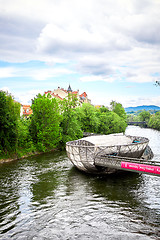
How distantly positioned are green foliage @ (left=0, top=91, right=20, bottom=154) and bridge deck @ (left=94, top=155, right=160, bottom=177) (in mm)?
14324

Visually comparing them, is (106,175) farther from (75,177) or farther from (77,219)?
(77,219)

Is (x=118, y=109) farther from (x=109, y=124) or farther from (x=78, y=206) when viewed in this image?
(x=78, y=206)

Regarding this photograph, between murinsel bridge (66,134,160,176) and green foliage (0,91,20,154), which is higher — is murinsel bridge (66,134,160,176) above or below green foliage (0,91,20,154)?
below

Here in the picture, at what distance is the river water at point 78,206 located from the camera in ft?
34.2

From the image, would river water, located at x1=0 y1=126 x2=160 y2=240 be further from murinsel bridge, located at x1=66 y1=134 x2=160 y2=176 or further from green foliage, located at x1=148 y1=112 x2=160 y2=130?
green foliage, located at x1=148 y1=112 x2=160 y2=130

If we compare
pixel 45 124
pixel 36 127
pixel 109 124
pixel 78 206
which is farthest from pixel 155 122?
pixel 78 206

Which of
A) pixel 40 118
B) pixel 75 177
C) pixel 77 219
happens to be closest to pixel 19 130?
pixel 40 118

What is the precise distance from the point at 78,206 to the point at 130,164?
5187 mm

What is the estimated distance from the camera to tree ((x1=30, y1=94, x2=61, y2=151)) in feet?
119

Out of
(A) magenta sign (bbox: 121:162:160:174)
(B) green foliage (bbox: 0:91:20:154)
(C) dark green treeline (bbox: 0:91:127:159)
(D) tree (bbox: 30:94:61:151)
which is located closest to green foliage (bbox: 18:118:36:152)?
(C) dark green treeline (bbox: 0:91:127:159)

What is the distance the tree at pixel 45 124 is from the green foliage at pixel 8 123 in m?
7.15

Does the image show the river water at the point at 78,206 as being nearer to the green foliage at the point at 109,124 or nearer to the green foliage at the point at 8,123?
the green foliage at the point at 8,123

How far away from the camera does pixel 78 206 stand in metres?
13.5

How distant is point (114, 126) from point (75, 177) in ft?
156
